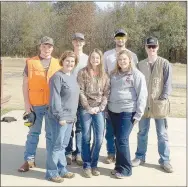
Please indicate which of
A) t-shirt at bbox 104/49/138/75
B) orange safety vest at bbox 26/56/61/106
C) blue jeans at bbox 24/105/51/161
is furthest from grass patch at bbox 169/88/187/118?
orange safety vest at bbox 26/56/61/106

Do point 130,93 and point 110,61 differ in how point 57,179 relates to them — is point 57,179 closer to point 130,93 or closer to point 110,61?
point 130,93

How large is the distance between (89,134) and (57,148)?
403 millimetres

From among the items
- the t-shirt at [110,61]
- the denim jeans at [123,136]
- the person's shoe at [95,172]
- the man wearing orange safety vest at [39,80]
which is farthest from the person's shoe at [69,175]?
the t-shirt at [110,61]

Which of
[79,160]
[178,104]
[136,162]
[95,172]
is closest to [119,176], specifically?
[95,172]

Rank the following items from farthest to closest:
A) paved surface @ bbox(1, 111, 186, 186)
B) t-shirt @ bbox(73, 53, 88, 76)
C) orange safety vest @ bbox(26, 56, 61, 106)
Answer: t-shirt @ bbox(73, 53, 88, 76), orange safety vest @ bbox(26, 56, 61, 106), paved surface @ bbox(1, 111, 186, 186)

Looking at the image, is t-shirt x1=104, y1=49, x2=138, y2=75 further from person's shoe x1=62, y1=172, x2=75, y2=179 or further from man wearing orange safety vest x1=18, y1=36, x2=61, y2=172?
person's shoe x1=62, y1=172, x2=75, y2=179

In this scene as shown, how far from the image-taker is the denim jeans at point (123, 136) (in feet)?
12.7

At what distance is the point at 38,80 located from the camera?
12.9 ft

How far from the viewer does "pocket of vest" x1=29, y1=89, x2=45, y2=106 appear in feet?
13.0

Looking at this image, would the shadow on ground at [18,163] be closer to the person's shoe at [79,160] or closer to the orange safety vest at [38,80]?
the person's shoe at [79,160]

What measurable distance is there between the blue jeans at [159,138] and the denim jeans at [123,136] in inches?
18.2

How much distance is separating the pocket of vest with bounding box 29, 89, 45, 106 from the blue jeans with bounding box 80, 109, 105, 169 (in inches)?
18.4

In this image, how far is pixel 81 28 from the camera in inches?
881

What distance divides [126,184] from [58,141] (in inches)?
32.9
